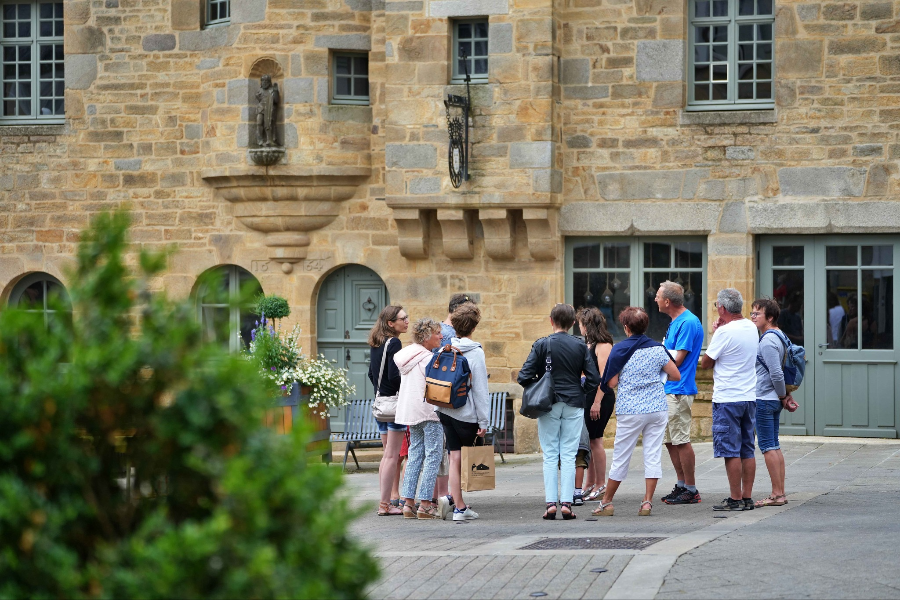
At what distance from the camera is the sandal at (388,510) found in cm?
957

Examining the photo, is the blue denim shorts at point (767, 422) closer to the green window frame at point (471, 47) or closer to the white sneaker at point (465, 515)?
the white sneaker at point (465, 515)

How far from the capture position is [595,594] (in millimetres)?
6066

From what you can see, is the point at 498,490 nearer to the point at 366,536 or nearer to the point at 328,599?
the point at 366,536

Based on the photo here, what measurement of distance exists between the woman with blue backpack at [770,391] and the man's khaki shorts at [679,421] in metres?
0.56

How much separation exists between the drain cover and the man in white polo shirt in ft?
4.92

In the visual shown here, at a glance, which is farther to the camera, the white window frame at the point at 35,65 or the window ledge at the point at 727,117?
the white window frame at the point at 35,65

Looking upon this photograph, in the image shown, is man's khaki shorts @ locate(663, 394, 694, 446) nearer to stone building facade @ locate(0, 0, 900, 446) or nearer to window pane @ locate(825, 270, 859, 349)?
stone building facade @ locate(0, 0, 900, 446)

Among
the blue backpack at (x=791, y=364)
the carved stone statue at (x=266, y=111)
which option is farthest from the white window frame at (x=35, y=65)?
the blue backpack at (x=791, y=364)

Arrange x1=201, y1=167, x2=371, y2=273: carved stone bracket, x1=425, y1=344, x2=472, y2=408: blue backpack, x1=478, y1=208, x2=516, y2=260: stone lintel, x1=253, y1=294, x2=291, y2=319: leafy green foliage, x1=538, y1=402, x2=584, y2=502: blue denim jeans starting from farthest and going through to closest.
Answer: x1=201, y1=167, x2=371, y2=273: carved stone bracket
x1=478, y1=208, x2=516, y2=260: stone lintel
x1=253, y1=294, x2=291, y2=319: leafy green foliage
x1=538, y1=402, x2=584, y2=502: blue denim jeans
x1=425, y1=344, x2=472, y2=408: blue backpack

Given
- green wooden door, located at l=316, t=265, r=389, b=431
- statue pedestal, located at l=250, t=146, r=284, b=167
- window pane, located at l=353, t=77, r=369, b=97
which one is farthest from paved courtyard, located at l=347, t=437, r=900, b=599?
window pane, located at l=353, t=77, r=369, b=97

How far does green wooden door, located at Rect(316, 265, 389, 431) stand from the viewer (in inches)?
609

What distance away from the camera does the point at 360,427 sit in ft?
43.7

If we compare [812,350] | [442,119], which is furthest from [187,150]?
[812,350]

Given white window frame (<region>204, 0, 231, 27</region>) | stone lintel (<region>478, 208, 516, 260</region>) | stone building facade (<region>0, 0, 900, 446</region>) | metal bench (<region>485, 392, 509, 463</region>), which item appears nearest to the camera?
metal bench (<region>485, 392, 509, 463</region>)
